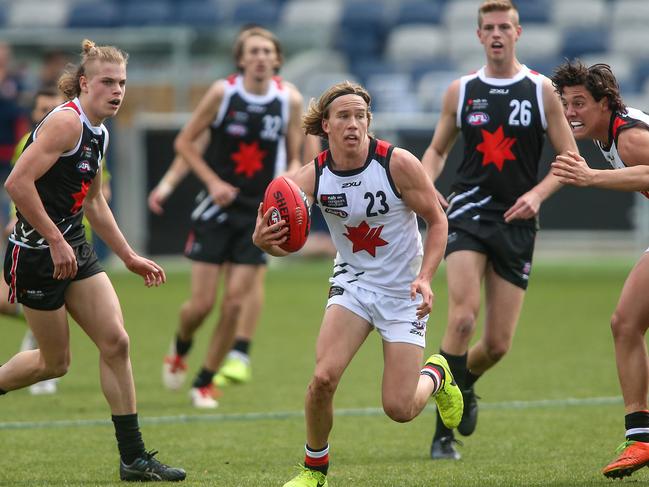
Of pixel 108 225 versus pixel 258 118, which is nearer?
pixel 108 225

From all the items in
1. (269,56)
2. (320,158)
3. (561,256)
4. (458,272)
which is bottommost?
(561,256)

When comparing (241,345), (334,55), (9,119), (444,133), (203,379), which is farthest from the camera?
(334,55)

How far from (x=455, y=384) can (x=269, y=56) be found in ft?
11.2

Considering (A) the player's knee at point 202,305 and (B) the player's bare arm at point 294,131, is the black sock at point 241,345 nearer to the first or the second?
(A) the player's knee at point 202,305

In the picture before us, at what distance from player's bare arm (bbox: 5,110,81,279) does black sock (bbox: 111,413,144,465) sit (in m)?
0.82

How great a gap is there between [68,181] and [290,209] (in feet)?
3.75

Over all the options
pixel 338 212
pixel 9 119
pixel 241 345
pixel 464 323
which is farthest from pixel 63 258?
pixel 9 119

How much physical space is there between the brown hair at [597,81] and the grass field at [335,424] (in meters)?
1.86

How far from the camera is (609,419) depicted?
752 centimetres

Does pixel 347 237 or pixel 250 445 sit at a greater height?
pixel 347 237

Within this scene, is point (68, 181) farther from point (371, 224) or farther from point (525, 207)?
point (525, 207)

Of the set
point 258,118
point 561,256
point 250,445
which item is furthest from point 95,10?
point 250,445

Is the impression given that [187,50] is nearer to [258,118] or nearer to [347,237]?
[258,118]

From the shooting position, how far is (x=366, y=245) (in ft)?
19.2
